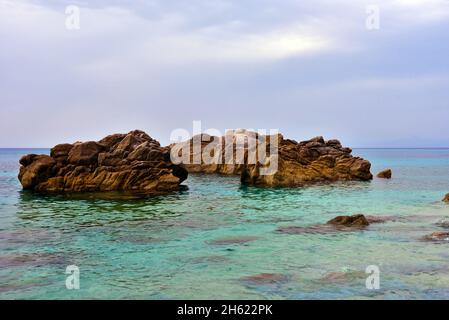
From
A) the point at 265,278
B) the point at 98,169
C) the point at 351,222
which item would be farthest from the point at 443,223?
the point at 98,169

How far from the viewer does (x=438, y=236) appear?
82.4ft

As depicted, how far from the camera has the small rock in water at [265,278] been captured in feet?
57.0

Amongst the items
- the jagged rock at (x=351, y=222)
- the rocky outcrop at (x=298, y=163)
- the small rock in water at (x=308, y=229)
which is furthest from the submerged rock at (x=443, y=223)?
the rocky outcrop at (x=298, y=163)

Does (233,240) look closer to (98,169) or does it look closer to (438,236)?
(438,236)

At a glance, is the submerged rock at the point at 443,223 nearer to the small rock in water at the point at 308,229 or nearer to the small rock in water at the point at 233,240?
the small rock in water at the point at 308,229

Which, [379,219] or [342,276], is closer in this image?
[342,276]

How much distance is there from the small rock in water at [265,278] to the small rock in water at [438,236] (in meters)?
11.0

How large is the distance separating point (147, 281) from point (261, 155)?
47.9 m

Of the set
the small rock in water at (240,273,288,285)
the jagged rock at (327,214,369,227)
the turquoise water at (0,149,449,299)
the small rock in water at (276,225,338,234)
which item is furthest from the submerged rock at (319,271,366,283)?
the jagged rock at (327,214,369,227)

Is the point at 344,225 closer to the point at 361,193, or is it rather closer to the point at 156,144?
the point at 361,193

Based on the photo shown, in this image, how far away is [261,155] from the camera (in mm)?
64438

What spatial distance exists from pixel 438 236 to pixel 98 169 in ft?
128

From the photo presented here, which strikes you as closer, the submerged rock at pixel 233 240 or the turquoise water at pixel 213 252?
the turquoise water at pixel 213 252
